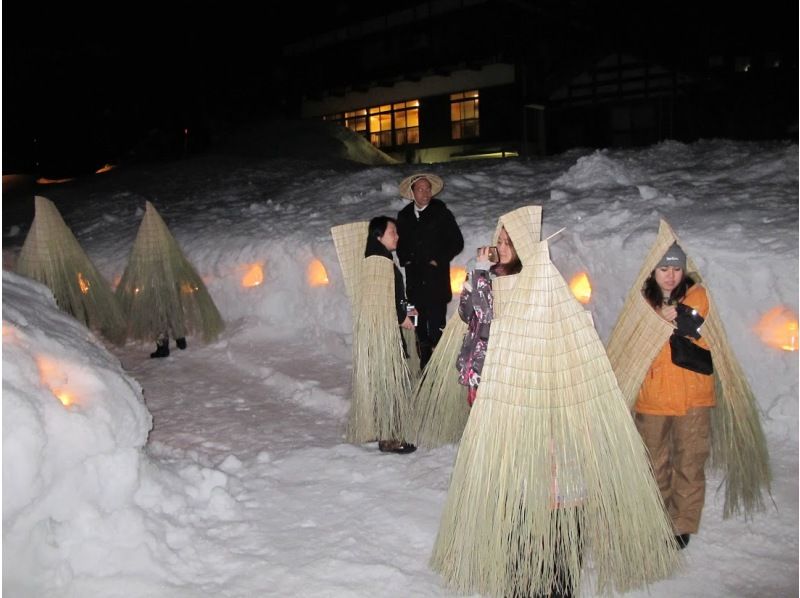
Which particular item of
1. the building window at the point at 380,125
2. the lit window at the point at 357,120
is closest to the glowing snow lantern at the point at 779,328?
the building window at the point at 380,125

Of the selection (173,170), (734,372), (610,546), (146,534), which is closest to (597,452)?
(610,546)

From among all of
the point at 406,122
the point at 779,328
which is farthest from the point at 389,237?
the point at 406,122

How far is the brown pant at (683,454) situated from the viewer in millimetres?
2842

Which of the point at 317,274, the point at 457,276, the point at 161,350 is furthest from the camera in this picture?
Answer: the point at 317,274

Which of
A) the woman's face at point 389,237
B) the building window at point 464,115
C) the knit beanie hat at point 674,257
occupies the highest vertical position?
the building window at point 464,115

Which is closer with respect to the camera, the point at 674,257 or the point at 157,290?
the point at 674,257

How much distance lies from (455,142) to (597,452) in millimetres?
19249

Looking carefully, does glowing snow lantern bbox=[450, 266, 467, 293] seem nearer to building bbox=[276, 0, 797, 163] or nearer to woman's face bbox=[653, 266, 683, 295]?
woman's face bbox=[653, 266, 683, 295]

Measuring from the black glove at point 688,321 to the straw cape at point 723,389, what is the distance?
139mm

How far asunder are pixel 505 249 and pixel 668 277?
2.58 ft

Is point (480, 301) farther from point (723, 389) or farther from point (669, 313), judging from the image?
point (723, 389)

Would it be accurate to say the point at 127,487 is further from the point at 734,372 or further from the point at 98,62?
the point at 98,62

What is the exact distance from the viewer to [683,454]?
2863mm

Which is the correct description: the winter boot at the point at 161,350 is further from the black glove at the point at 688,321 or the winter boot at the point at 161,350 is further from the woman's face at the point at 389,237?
the black glove at the point at 688,321
